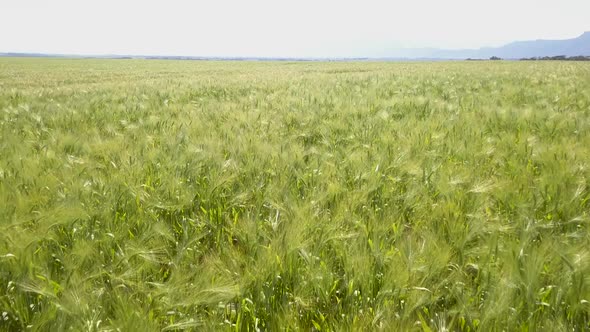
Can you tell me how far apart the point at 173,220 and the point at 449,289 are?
1415 millimetres

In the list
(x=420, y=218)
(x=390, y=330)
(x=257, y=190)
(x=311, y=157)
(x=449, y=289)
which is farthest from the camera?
(x=311, y=157)

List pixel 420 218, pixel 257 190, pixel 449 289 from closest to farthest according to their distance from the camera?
1. pixel 449 289
2. pixel 420 218
3. pixel 257 190

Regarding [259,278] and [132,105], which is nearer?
[259,278]

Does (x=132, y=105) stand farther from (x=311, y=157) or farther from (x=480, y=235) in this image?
(x=480, y=235)

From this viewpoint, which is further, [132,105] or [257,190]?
[132,105]

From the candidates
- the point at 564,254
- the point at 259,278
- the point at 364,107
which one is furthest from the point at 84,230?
the point at 364,107

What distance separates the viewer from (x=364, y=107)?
542 cm

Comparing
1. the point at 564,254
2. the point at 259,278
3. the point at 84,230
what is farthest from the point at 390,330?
the point at 84,230

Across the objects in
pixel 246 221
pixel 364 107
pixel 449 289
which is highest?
pixel 364 107

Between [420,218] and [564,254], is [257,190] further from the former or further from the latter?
[564,254]

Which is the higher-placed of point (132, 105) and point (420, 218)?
point (132, 105)

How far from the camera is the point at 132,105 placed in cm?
596

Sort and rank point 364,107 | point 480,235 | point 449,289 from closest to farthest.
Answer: point 449,289, point 480,235, point 364,107

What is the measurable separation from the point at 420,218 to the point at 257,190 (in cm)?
98
